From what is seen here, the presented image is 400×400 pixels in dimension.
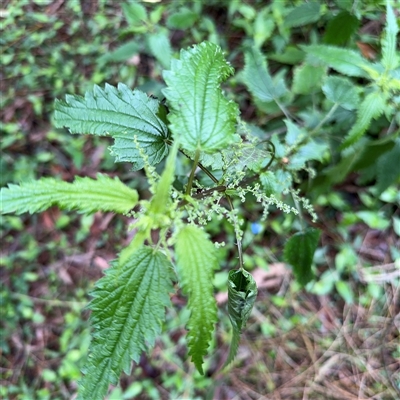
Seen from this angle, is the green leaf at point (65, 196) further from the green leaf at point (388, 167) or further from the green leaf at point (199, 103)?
the green leaf at point (388, 167)

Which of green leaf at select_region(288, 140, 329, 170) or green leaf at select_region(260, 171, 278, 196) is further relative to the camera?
green leaf at select_region(288, 140, 329, 170)

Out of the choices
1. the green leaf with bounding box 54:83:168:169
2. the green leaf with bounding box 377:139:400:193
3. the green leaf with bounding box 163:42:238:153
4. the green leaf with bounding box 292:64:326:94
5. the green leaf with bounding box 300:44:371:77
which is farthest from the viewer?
the green leaf with bounding box 292:64:326:94

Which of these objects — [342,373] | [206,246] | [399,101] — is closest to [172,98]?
[206,246]

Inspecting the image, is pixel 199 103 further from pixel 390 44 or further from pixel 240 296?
pixel 390 44

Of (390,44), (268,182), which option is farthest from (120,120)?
(390,44)

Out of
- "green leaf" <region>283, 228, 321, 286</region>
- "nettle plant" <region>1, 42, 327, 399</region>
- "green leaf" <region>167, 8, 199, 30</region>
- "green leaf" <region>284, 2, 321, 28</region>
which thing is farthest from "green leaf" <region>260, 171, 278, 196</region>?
"green leaf" <region>167, 8, 199, 30</region>

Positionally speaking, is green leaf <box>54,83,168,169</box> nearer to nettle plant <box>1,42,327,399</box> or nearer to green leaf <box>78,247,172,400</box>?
nettle plant <box>1,42,327,399</box>
